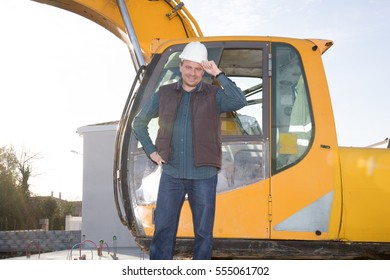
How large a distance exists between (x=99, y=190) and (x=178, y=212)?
23.2m

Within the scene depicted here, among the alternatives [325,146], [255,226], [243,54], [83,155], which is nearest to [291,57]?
[243,54]

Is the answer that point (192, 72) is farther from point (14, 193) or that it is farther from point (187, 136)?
point (14, 193)

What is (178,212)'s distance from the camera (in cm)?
363

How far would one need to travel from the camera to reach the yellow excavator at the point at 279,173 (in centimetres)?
420

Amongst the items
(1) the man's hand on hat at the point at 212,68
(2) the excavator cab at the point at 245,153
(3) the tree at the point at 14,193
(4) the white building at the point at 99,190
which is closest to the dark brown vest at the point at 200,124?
(1) the man's hand on hat at the point at 212,68

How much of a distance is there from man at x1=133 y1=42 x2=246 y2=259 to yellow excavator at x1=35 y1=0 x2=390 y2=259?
A: 66 cm

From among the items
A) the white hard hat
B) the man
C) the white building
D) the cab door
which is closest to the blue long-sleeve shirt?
the man

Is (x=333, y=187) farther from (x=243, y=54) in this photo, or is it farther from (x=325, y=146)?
(x=243, y=54)

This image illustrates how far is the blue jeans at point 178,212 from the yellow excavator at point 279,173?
58 centimetres

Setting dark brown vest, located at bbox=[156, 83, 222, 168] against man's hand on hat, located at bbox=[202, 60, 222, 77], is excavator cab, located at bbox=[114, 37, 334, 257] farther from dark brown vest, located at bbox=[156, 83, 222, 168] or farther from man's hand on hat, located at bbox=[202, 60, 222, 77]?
man's hand on hat, located at bbox=[202, 60, 222, 77]

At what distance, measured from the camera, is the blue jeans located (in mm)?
3523

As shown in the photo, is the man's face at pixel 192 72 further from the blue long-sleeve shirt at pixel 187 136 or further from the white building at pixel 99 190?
the white building at pixel 99 190

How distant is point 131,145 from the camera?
453 cm

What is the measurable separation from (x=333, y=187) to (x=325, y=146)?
12.5 inches
